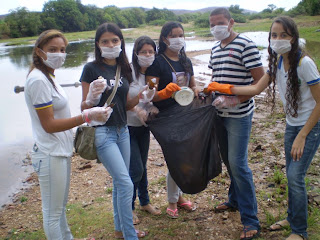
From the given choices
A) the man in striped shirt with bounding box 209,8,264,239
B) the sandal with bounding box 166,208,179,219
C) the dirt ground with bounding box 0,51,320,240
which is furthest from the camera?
the sandal with bounding box 166,208,179,219

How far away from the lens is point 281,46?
7.73 feet

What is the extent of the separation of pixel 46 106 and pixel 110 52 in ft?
2.59

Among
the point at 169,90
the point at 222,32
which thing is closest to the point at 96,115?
the point at 169,90

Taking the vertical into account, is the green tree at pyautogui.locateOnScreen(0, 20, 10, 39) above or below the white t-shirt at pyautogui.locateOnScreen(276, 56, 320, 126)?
above

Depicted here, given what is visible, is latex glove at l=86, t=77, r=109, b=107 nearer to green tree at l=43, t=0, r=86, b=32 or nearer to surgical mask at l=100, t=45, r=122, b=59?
surgical mask at l=100, t=45, r=122, b=59

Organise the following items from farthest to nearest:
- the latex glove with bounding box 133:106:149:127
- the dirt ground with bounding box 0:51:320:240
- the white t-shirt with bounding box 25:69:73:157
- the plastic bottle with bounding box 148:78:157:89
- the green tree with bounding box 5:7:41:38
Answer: the green tree with bounding box 5:7:41:38
the dirt ground with bounding box 0:51:320:240
the latex glove with bounding box 133:106:149:127
the plastic bottle with bounding box 148:78:157:89
the white t-shirt with bounding box 25:69:73:157

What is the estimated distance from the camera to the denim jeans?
224 centimetres

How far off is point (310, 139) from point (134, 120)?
154 cm

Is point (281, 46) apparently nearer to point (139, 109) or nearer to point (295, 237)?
point (139, 109)

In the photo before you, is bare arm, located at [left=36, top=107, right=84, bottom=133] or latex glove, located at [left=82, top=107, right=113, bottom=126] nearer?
bare arm, located at [left=36, top=107, right=84, bottom=133]

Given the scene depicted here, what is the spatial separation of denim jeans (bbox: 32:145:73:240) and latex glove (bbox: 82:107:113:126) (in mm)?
362

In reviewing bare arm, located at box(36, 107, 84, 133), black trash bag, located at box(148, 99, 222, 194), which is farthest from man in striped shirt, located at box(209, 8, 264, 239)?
bare arm, located at box(36, 107, 84, 133)

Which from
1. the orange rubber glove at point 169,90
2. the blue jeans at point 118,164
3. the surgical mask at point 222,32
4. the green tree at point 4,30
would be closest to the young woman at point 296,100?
the surgical mask at point 222,32

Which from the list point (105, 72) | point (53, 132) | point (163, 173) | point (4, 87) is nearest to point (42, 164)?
point (53, 132)
